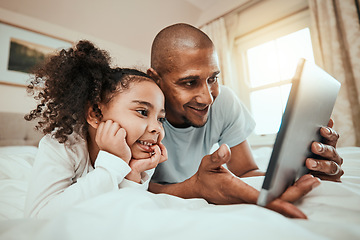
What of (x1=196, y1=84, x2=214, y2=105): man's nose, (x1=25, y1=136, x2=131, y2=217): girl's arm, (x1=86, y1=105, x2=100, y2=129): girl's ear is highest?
(x1=196, y1=84, x2=214, y2=105): man's nose

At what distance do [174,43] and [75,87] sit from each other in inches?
20.9

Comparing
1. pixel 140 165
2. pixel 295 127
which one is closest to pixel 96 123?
pixel 140 165

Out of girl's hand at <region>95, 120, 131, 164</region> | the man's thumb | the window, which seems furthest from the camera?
the window

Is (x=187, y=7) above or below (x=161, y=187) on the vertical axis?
above

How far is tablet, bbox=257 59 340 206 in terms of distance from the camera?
380 mm

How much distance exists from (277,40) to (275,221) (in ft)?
10.0

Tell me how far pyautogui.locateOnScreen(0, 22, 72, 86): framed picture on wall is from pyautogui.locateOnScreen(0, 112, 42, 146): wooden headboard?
1.24ft

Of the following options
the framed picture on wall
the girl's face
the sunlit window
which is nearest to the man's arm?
the girl's face

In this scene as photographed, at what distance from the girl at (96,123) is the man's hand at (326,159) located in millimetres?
495

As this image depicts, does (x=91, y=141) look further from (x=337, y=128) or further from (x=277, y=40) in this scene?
(x=277, y=40)

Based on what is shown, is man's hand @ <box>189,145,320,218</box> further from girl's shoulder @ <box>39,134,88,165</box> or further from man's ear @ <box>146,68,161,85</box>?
man's ear @ <box>146,68,161,85</box>

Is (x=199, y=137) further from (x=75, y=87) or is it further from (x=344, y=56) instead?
(x=344, y=56)

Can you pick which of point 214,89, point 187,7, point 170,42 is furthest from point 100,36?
point 214,89

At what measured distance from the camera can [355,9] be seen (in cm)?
209
